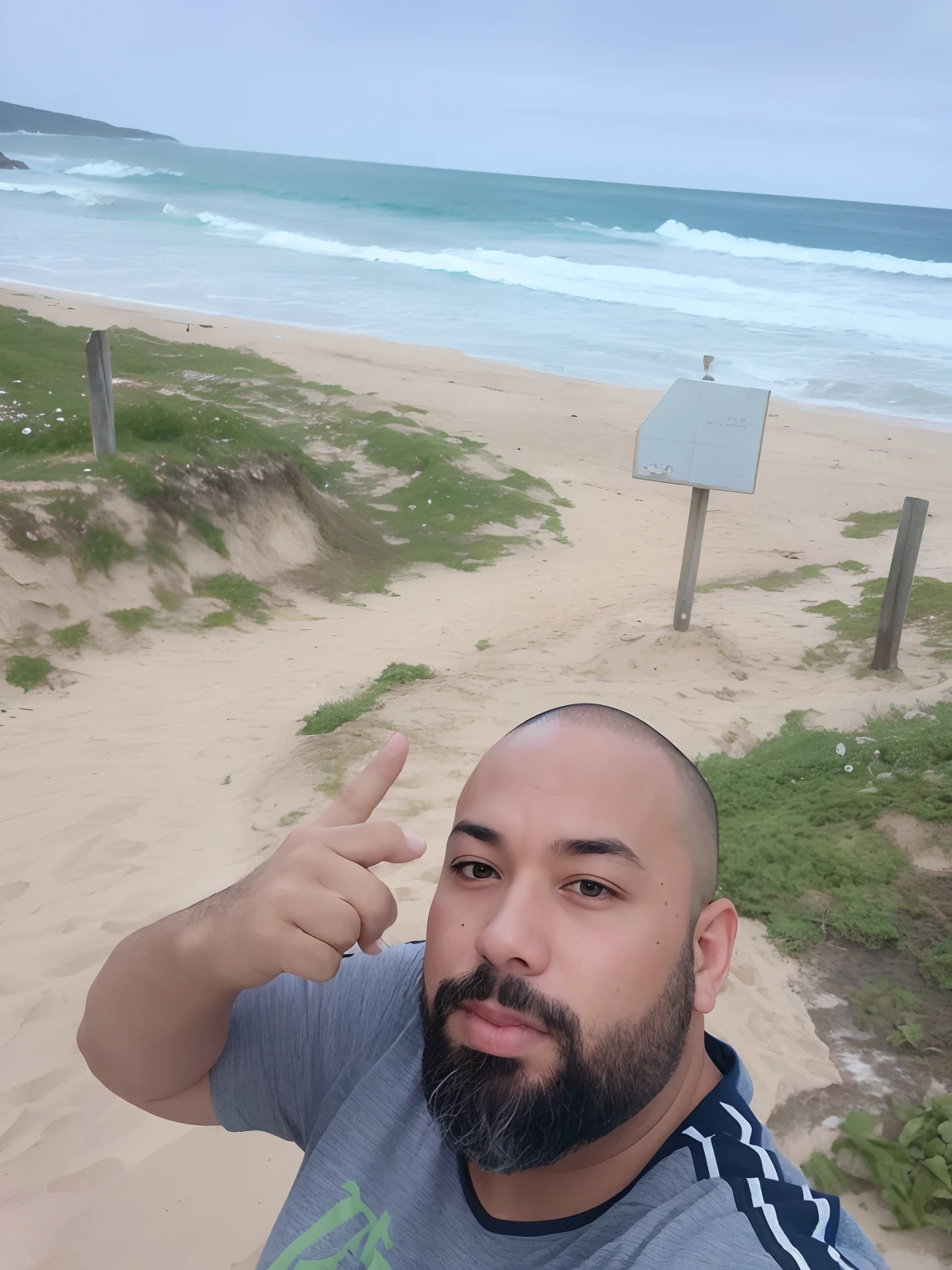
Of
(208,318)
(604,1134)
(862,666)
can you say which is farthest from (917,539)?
(208,318)

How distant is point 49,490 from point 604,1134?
858 centimetres

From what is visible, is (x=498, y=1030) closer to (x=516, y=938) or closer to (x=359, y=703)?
(x=516, y=938)

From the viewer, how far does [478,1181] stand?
1.43 m

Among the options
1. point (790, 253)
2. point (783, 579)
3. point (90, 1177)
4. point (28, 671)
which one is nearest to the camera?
point (90, 1177)

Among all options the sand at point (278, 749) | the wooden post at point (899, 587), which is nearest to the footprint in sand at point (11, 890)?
the sand at point (278, 749)

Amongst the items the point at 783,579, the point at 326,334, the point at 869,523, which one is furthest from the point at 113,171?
the point at 783,579

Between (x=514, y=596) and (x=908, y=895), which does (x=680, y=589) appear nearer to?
(x=514, y=596)

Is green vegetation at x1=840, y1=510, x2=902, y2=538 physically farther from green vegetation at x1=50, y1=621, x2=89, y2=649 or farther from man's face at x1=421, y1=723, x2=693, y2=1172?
man's face at x1=421, y1=723, x2=693, y2=1172

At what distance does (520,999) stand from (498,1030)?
0.05 meters

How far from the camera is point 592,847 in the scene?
4.76 feet

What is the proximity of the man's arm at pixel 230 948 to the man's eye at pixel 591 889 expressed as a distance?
0.25 m

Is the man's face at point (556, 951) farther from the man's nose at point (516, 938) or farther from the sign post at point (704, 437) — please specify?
the sign post at point (704, 437)

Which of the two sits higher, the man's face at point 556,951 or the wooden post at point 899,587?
the man's face at point 556,951

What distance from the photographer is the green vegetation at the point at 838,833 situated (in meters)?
3.98
